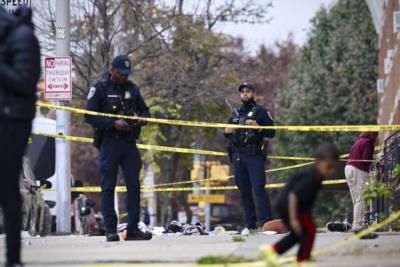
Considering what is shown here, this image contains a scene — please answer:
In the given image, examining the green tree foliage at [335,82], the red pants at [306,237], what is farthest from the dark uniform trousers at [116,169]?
the green tree foliage at [335,82]

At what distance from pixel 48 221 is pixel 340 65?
913 inches

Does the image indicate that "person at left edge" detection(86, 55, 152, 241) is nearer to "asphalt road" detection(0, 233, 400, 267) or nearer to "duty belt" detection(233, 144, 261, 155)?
"asphalt road" detection(0, 233, 400, 267)

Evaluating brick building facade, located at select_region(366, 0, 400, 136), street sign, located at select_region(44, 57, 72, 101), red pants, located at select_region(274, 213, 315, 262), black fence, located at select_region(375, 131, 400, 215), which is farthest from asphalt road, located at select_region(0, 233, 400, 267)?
brick building facade, located at select_region(366, 0, 400, 136)

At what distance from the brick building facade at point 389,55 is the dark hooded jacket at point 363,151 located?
26.9 ft

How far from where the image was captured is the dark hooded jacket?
15.2 metres

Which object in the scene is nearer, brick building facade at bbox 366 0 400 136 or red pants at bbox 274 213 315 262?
red pants at bbox 274 213 315 262

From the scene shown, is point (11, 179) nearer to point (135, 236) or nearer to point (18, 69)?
point (18, 69)

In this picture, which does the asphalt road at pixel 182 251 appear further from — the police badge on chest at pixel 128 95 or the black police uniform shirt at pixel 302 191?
the police badge on chest at pixel 128 95

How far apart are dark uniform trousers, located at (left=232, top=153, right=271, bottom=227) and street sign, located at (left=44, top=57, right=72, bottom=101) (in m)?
3.68

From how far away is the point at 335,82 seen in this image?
136 feet

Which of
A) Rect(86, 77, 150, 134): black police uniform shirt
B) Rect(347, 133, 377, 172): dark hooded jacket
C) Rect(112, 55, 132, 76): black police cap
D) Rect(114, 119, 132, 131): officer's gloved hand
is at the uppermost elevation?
Rect(112, 55, 132, 76): black police cap

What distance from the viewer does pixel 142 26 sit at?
29547 millimetres

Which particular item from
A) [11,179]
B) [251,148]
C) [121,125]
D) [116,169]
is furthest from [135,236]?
[11,179]

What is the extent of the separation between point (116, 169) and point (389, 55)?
16.0m
